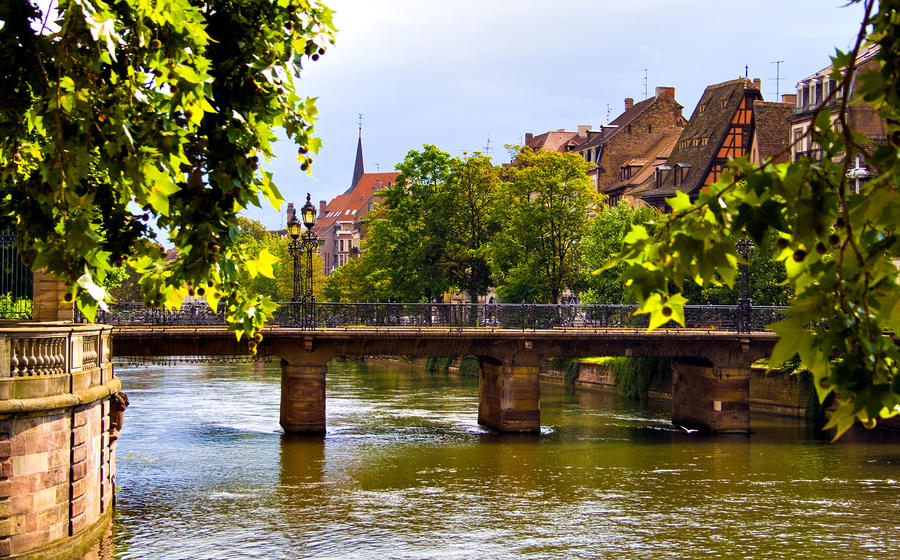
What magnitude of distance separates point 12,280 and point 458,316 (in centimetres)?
2203

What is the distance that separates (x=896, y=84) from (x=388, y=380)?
61.5 m

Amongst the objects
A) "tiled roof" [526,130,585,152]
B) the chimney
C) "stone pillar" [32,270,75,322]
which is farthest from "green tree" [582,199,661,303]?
"tiled roof" [526,130,585,152]

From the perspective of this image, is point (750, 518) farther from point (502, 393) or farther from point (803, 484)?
point (502, 393)

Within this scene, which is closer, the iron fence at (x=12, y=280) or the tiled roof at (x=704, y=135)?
the iron fence at (x=12, y=280)

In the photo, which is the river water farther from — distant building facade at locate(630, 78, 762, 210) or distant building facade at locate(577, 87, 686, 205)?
distant building facade at locate(577, 87, 686, 205)

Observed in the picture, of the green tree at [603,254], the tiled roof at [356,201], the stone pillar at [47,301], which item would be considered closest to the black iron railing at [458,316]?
the green tree at [603,254]

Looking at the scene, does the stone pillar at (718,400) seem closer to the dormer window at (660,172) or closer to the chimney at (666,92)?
the dormer window at (660,172)

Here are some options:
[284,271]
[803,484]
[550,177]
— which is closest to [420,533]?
[803,484]

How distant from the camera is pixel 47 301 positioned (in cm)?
2644

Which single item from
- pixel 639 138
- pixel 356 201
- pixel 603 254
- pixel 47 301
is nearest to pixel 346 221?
pixel 356 201

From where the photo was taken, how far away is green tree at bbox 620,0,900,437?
431 cm

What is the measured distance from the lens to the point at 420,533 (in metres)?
24.4

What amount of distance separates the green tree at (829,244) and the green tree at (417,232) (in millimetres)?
58892

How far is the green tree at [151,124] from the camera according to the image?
8008mm
